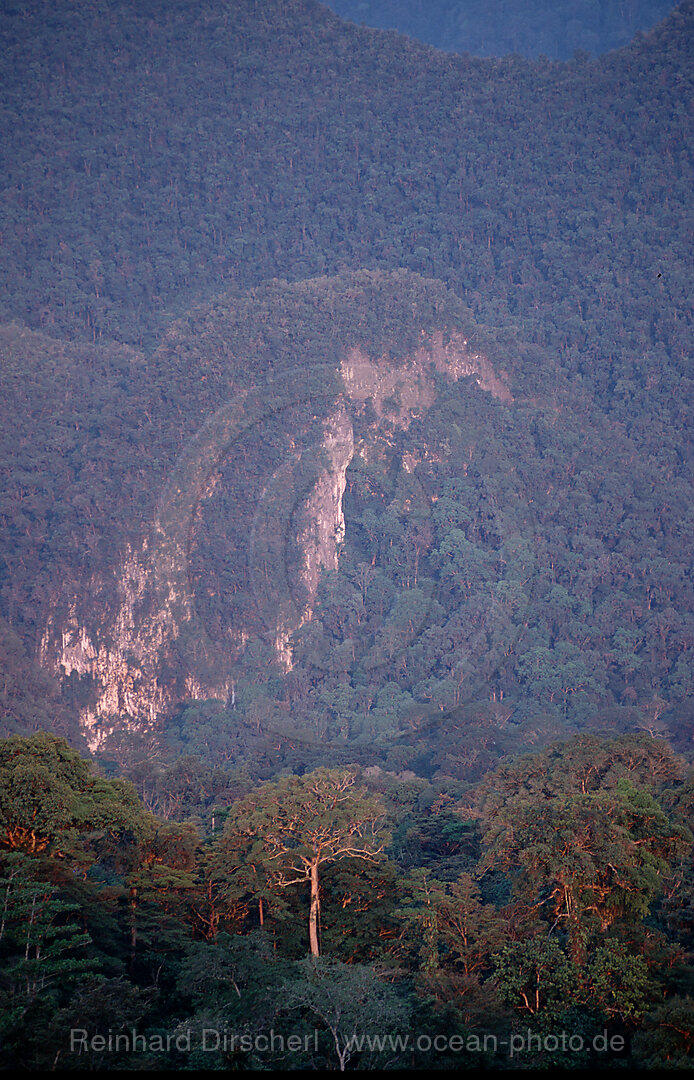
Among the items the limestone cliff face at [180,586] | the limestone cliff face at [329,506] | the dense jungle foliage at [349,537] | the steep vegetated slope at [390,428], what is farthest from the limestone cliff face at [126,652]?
the limestone cliff face at [329,506]

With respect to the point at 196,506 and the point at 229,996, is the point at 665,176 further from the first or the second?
the point at 229,996

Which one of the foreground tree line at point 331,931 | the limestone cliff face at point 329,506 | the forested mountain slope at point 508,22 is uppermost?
the forested mountain slope at point 508,22

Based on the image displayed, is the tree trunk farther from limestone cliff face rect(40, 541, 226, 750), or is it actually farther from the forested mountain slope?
the forested mountain slope

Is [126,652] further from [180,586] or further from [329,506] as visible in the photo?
[329,506]

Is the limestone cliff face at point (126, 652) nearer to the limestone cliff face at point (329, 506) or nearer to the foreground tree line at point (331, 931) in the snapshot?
the limestone cliff face at point (329, 506)

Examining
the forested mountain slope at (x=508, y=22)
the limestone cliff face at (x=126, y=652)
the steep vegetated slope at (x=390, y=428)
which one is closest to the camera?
the limestone cliff face at (x=126, y=652)

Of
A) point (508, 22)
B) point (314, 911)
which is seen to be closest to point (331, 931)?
point (314, 911)

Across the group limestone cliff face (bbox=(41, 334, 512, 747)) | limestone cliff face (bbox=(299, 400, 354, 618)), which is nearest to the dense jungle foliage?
limestone cliff face (bbox=(41, 334, 512, 747))
